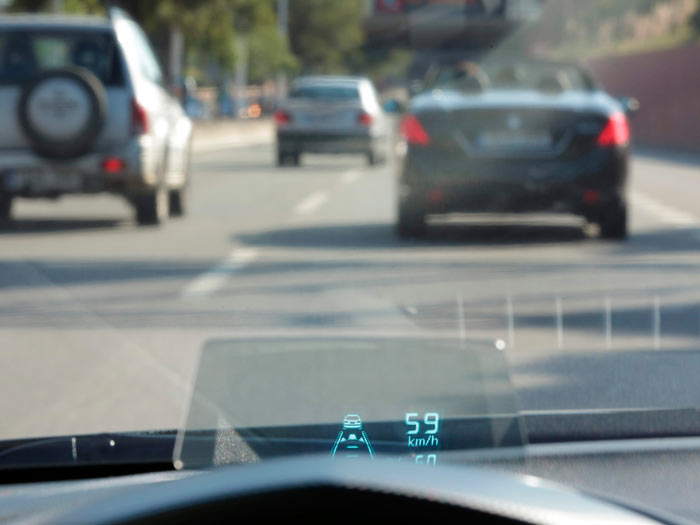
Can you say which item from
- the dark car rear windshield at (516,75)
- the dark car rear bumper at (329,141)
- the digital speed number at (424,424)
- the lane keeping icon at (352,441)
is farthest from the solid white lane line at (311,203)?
the lane keeping icon at (352,441)

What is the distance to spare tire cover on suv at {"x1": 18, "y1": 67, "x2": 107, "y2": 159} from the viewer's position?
1205cm

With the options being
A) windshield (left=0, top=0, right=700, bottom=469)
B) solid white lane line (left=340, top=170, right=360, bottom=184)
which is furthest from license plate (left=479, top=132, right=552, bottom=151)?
solid white lane line (left=340, top=170, right=360, bottom=184)

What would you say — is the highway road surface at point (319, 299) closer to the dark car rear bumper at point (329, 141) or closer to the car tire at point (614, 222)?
the car tire at point (614, 222)

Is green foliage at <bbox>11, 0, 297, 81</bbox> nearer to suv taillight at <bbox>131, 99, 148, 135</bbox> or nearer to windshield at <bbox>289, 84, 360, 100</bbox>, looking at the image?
windshield at <bbox>289, 84, 360, 100</bbox>

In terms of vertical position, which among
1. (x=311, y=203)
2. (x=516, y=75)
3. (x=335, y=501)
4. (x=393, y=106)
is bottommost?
(x=311, y=203)

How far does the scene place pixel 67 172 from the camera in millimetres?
12578

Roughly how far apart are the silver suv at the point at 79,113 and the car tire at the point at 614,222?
4092 millimetres

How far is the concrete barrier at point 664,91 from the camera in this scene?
1582 inches

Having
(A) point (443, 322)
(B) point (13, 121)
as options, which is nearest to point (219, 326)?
(A) point (443, 322)

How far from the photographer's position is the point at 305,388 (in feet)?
15.2

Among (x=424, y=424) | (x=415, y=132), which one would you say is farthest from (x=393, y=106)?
(x=424, y=424)

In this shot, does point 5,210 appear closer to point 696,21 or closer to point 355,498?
point 355,498

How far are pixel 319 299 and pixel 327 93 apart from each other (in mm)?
19254

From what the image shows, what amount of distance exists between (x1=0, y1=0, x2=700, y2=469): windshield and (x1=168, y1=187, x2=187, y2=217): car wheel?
0.08 ft
